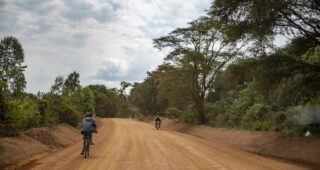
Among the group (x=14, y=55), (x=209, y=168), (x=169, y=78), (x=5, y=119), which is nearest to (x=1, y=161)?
(x=5, y=119)

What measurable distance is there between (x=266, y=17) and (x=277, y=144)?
9306mm

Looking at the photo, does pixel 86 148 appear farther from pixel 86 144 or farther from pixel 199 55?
pixel 199 55

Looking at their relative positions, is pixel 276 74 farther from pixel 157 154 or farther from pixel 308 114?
pixel 157 154

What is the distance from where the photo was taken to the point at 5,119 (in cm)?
2323

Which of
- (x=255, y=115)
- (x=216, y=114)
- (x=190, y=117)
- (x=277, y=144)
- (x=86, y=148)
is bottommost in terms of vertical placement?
(x=86, y=148)

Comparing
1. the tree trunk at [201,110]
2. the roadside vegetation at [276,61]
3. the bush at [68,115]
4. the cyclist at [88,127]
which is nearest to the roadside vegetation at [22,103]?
the bush at [68,115]

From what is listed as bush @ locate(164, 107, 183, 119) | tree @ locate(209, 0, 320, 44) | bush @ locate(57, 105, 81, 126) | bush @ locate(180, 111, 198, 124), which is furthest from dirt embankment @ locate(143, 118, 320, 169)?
bush @ locate(164, 107, 183, 119)

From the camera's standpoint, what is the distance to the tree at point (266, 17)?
19.9m

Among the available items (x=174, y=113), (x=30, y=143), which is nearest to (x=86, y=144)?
(x=30, y=143)

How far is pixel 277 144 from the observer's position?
2662 cm

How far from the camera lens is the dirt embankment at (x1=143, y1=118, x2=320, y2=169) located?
22000 mm

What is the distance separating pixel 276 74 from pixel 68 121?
72.5ft

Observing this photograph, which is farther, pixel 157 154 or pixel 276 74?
pixel 276 74

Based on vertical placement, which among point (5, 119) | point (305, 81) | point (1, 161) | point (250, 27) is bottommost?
point (1, 161)
